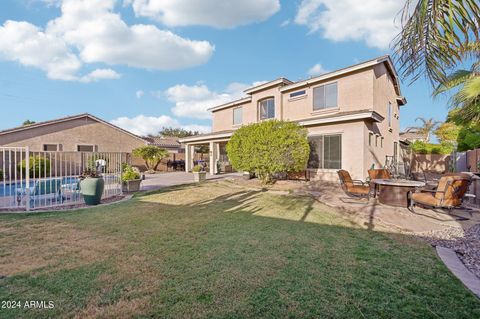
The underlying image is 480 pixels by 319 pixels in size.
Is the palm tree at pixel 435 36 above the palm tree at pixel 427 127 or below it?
below

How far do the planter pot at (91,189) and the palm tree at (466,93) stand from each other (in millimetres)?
10568

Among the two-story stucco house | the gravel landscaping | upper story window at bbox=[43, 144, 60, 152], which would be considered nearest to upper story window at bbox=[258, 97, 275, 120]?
the two-story stucco house

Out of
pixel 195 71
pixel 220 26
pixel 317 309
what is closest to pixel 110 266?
pixel 317 309

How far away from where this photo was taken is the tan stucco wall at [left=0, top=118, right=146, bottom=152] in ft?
69.9

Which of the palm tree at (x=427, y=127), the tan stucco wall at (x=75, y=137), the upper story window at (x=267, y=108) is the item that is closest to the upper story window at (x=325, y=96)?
the upper story window at (x=267, y=108)

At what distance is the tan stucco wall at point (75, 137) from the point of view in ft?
69.9

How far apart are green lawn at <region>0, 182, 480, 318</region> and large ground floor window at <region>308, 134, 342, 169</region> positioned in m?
7.58

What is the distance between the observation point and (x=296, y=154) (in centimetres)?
1226

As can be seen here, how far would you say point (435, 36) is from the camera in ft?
9.75

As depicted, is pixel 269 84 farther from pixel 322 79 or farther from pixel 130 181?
pixel 130 181

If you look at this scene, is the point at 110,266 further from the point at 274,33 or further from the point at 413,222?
the point at 274,33

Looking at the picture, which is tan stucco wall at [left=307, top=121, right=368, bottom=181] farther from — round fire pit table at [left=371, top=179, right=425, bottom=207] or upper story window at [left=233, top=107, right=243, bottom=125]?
upper story window at [left=233, top=107, right=243, bottom=125]

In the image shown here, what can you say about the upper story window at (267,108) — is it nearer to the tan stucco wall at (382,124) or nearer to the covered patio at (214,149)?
the covered patio at (214,149)

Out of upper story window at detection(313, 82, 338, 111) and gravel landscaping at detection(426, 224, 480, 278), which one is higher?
upper story window at detection(313, 82, 338, 111)
